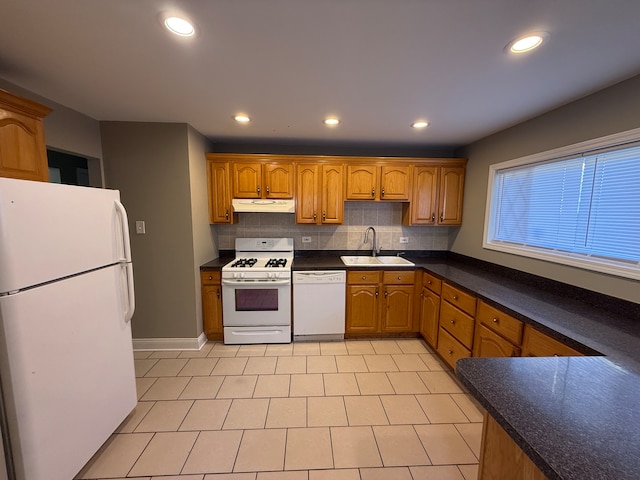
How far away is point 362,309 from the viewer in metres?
2.96

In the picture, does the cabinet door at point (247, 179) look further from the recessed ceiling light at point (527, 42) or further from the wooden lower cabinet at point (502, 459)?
the wooden lower cabinet at point (502, 459)

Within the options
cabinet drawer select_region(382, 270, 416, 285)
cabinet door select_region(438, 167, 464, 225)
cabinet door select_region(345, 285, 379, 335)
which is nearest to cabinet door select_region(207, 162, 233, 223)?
cabinet door select_region(345, 285, 379, 335)

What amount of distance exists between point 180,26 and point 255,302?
2.35 m

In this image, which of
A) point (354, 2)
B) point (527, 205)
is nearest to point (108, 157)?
point (354, 2)

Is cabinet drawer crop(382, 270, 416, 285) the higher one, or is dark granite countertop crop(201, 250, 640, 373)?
dark granite countertop crop(201, 250, 640, 373)

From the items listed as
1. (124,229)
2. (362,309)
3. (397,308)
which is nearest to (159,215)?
(124,229)

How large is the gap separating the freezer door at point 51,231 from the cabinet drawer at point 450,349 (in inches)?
108

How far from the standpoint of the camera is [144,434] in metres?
1.71

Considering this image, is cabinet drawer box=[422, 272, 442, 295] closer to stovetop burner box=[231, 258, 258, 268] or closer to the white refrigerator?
stovetop burner box=[231, 258, 258, 268]

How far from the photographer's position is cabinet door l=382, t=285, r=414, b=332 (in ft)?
9.71

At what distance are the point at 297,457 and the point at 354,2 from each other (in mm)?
2360

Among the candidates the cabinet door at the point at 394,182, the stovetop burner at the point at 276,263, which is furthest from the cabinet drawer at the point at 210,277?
the cabinet door at the point at 394,182

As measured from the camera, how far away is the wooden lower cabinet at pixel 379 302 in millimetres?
2936

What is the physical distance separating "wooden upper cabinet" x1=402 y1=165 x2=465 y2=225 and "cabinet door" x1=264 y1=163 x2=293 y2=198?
1.52 metres
